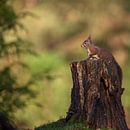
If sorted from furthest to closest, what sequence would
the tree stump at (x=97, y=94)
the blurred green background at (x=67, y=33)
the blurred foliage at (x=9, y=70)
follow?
the blurred green background at (x=67, y=33), the blurred foliage at (x=9, y=70), the tree stump at (x=97, y=94)

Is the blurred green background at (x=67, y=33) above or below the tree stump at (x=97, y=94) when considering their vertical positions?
above

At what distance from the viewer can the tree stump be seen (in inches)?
367

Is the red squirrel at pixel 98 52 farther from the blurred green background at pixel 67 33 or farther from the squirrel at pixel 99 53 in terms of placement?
the blurred green background at pixel 67 33

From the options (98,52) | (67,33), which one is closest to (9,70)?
(98,52)

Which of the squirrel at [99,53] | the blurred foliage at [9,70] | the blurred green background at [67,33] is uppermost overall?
the blurred green background at [67,33]

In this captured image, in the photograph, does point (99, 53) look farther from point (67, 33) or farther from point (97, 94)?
point (67, 33)

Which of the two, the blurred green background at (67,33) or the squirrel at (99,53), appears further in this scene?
the blurred green background at (67,33)

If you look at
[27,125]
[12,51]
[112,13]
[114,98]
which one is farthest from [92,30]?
[114,98]

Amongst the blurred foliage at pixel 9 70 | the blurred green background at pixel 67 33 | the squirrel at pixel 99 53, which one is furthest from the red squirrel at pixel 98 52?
the blurred green background at pixel 67 33

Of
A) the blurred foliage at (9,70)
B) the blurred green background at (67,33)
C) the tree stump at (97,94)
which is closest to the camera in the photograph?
the tree stump at (97,94)

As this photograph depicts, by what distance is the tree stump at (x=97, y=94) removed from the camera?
9.33 meters

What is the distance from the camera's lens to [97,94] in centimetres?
938

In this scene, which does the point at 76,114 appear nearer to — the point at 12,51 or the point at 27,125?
the point at 12,51

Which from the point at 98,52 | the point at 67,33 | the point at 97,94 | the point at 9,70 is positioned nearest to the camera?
the point at 97,94
